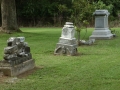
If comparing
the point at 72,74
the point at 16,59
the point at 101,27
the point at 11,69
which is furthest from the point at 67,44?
the point at 101,27

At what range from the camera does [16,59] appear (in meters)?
7.11

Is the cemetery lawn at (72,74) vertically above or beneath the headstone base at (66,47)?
beneath

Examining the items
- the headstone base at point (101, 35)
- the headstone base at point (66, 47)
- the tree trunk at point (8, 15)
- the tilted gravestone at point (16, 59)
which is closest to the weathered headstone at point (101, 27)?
the headstone base at point (101, 35)

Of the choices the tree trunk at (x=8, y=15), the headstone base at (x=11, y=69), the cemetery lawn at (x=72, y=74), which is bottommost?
the cemetery lawn at (x=72, y=74)

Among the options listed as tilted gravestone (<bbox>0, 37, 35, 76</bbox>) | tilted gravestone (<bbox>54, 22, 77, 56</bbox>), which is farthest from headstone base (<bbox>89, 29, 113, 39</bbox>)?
tilted gravestone (<bbox>0, 37, 35, 76</bbox>)

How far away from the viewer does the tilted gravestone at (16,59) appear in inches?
273

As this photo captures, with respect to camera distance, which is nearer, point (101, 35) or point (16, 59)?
point (16, 59)

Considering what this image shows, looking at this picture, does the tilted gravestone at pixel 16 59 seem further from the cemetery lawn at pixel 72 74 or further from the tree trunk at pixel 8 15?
the tree trunk at pixel 8 15

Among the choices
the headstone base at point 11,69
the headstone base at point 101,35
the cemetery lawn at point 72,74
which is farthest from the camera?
the headstone base at point 101,35

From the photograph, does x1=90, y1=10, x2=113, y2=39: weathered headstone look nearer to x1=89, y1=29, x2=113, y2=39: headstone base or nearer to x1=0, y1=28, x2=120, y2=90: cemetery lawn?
x1=89, y1=29, x2=113, y2=39: headstone base

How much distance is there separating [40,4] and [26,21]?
8.13 feet

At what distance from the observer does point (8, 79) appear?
6695mm

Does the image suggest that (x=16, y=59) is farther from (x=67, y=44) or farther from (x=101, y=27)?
(x=101, y=27)

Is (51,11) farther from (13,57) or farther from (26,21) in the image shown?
(13,57)
